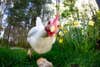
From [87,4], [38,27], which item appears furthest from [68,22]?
[38,27]

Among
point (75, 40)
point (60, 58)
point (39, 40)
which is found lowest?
point (60, 58)

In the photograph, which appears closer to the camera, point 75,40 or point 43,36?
point 43,36

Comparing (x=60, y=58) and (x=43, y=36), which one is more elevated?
(x=43, y=36)

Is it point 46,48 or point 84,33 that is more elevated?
point 46,48

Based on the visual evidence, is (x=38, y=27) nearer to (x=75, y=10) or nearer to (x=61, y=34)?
(x=61, y=34)

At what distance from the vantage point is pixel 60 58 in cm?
384

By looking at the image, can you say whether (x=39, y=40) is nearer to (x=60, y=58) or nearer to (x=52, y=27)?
(x=52, y=27)

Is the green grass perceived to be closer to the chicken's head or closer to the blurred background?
the blurred background

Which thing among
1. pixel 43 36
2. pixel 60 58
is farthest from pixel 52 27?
pixel 60 58

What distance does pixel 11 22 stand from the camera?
535 inches

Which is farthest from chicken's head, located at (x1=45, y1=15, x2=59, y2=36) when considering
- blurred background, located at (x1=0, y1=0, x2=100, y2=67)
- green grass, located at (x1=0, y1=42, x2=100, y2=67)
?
green grass, located at (x1=0, y1=42, x2=100, y2=67)

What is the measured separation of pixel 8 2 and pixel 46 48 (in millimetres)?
12306

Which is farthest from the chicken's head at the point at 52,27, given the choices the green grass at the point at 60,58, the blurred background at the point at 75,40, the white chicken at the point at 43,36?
the green grass at the point at 60,58

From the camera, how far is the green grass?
347cm
